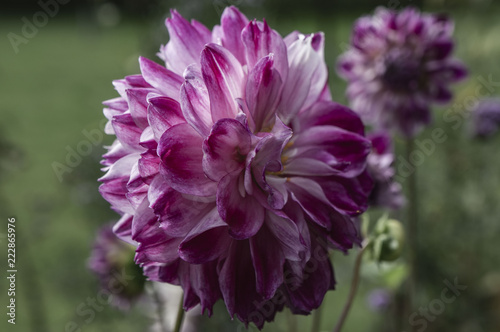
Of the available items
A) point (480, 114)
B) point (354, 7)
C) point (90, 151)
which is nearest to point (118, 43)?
point (354, 7)

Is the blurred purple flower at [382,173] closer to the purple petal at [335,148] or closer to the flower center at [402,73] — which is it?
the purple petal at [335,148]

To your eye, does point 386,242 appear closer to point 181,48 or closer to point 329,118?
point 329,118

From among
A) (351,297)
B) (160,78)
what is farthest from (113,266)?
(160,78)

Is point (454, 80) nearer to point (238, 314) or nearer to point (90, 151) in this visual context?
point (238, 314)


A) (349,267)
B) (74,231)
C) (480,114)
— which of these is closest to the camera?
(480,114)

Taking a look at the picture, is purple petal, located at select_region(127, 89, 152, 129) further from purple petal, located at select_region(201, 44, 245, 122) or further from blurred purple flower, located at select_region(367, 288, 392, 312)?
blurred purple flower, located at select_region(367, 288, 392, 312)
